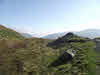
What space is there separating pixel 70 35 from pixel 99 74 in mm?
82638

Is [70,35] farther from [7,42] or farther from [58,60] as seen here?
[7,42]

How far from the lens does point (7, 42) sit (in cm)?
1411

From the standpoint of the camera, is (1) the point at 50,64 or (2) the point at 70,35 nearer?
(1) the point at 50,64

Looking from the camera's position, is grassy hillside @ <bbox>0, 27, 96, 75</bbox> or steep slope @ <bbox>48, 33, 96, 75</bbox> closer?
steep slope @ <bbox>48, 33, 96, 75</bbox>

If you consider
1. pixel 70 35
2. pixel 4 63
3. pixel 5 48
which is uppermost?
pixel 70 35

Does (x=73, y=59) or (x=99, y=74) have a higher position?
(x=99, y=74)

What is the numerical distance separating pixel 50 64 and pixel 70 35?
6721cm

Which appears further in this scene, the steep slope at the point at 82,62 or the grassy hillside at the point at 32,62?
the grassy hillside at the point at 32,62

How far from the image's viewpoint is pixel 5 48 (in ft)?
45.1

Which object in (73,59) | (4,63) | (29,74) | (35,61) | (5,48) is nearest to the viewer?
(29,74)

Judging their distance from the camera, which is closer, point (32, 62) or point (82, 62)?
point (32, 62)

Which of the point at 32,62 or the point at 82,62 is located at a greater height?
the point at 32,62

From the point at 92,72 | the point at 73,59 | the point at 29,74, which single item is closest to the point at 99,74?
the point at 92,72

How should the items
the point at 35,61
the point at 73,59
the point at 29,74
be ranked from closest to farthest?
the point at 29,74
the point at 35,61
the point at 73,59
